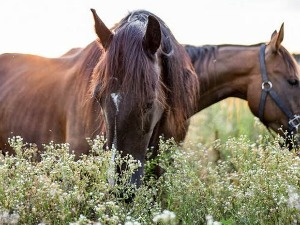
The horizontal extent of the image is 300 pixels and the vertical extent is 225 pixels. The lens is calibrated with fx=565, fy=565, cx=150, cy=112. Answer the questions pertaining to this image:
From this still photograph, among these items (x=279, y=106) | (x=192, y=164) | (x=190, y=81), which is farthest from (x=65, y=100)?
(x=279, y=106)

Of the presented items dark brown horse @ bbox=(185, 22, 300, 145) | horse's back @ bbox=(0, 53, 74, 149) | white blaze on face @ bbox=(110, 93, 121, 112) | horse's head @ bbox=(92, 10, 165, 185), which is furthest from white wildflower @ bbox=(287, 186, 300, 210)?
dark brown horse @ bbox=(185, 22, 300, 145)

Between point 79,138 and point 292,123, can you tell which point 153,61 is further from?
point 292,123

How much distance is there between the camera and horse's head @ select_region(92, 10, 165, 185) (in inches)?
133

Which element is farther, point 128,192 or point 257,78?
point 257,78

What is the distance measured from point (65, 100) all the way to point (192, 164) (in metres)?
1.40

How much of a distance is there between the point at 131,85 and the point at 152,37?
0.40 meters

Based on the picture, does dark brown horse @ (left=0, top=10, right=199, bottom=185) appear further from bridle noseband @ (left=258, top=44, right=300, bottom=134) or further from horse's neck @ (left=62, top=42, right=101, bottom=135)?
bridle noseband @ (left=258, top=44, right=300, bottom=134)

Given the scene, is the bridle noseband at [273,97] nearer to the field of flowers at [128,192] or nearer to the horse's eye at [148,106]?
the field of flowers at [128,192]

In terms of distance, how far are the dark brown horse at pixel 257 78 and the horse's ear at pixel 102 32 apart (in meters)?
2.37

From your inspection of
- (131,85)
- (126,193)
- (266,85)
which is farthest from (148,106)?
(266,85)

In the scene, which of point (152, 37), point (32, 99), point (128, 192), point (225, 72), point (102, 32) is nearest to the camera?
point (128, 192)

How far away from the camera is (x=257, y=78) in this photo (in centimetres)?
586

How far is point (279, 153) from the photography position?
334 centimetres

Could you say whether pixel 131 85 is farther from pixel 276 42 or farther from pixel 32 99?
pixel 276 42
